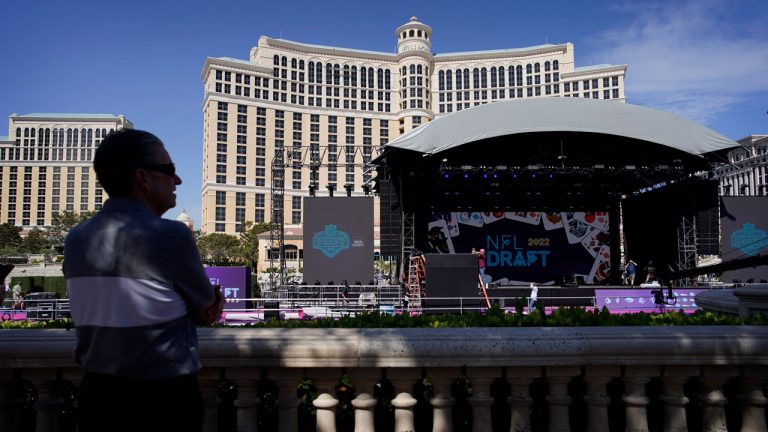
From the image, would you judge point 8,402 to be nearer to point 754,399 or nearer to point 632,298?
point 754,399

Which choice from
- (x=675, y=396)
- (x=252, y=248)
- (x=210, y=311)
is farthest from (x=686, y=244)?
(x=252, y=248)

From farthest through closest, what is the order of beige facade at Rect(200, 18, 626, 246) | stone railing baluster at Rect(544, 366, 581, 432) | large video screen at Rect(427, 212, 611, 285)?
beige facade at Rect(200, 18, 626, 246) < large video screen at Rect(427, 212, 611, 285) < stone railing baluster at Rect(544, 366, 581, 432)

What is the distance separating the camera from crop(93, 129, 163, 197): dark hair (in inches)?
75.2

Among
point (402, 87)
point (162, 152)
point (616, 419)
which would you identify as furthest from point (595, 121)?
point (402, 87)

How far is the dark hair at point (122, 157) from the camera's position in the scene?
1.91m

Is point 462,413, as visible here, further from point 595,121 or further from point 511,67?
point 511,67

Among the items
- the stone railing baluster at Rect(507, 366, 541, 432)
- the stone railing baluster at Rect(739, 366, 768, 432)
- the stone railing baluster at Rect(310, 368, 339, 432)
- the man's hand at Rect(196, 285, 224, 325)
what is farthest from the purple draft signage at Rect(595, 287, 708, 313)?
the man's hand at Rect(196, 285, 224, 325)

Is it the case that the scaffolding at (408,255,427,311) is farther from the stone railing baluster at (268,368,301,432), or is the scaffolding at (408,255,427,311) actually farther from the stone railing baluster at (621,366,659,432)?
the stone railing baluster at (268,368,301,432)

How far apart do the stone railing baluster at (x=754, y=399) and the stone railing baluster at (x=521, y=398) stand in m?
1.15

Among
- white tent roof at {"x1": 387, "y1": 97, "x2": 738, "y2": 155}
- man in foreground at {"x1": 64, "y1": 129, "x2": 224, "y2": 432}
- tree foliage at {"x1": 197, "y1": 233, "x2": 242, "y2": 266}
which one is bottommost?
man in foreground at {"x1": 64, "y1": 129, "x2": 224, "y2": 432}

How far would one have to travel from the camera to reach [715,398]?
2.87 m

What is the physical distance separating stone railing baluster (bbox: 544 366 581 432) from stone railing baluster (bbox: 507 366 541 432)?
8cm

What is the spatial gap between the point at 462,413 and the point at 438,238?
25.7 m

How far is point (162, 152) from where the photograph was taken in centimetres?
199
